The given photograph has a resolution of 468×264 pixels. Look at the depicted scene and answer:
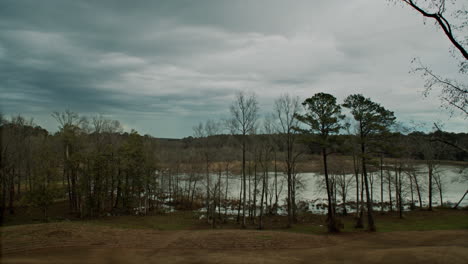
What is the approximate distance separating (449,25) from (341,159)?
2440 cm

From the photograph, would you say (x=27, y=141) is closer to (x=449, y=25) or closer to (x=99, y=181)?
(x=99, y=181)

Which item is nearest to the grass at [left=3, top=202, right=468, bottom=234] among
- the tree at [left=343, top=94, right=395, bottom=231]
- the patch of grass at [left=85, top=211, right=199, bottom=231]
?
the patch of grass at [left=85, top=211, right=199, bottom=231]

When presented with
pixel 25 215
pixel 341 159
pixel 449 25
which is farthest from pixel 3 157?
pixel 341 159

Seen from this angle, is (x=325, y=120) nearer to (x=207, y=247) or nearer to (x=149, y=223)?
(x=207, y=247)

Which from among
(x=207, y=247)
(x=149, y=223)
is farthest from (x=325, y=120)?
(x=149, y=223)

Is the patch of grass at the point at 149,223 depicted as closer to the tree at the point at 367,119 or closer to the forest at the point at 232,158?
the forest at the point at 232,158

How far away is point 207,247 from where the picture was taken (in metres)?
13.1

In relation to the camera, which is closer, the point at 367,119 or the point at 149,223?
the point at 367,119

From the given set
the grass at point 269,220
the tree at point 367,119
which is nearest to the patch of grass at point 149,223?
the grass at point 269,220

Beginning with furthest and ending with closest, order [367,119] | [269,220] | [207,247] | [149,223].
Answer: [269,220]
[149,223]
[367,119]
[207,247]

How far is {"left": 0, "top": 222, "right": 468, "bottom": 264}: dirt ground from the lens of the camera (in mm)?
10930

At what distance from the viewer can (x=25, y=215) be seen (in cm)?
2628

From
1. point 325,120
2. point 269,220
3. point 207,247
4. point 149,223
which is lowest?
point 269,220

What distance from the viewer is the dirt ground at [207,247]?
1093 cm
